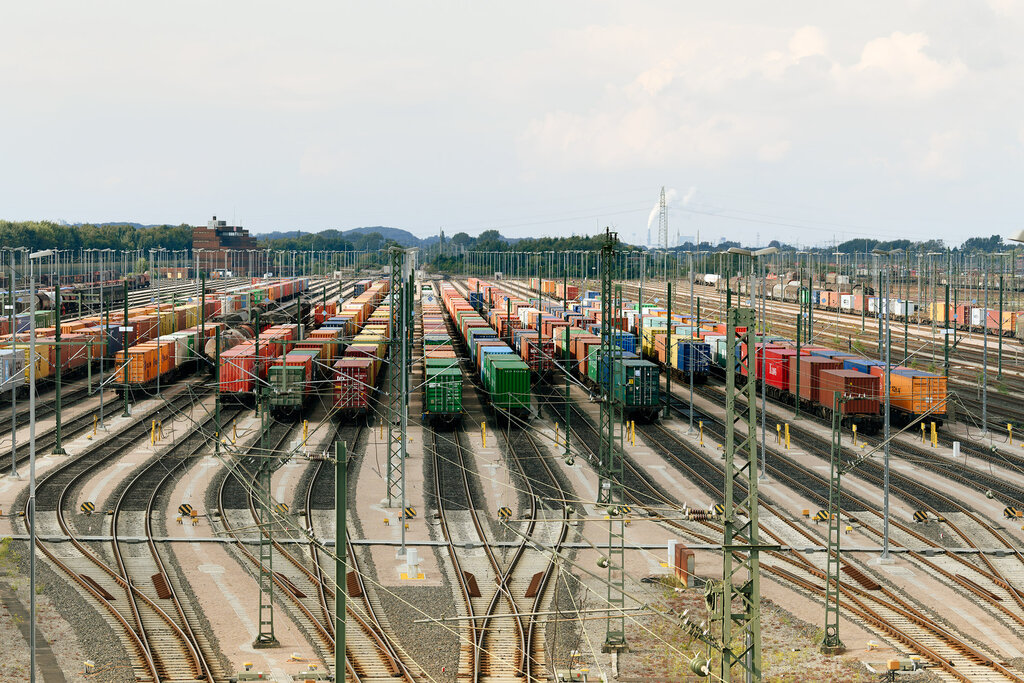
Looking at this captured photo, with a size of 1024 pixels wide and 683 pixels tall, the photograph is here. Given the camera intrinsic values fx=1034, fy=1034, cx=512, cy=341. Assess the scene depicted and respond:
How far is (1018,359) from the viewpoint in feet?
276

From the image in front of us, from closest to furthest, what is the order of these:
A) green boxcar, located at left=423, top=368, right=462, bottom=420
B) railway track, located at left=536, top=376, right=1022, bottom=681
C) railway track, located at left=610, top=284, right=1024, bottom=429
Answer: railway track, located at left=536, top=376, right=1022, bottom=681 < green boxcar, located at left=423, top=368, right=462, bottom=420 < railway track, located at left=610, top=284, right=1024, bottom=429

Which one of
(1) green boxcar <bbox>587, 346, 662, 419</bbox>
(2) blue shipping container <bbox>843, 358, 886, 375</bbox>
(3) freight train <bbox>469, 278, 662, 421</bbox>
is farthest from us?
(2) blue shipping container <bbox>843, 358, 886, 375</bbox>

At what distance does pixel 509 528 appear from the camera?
34.7m

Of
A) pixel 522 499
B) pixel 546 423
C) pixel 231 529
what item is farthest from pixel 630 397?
pixel 231 529

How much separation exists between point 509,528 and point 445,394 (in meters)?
17.8

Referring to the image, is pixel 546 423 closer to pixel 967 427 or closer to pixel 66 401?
pixel 967 427

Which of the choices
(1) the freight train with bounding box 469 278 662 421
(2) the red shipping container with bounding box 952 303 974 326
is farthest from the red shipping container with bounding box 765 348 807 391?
(2) the red shipping container with bounding box 952 303 974 326

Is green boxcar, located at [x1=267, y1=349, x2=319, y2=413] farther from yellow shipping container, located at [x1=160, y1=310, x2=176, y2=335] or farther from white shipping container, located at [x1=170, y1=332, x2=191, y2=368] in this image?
yellow shipping container, located at [x1=160, y1=310, x2=176, y2=335]

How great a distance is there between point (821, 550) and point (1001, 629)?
24.5ft

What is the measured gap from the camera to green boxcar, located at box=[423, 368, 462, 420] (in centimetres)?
5156

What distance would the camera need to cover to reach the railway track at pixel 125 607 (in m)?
23.0

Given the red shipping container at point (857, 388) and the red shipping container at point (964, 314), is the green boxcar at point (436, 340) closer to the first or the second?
the red shipping container at point (857, 388)

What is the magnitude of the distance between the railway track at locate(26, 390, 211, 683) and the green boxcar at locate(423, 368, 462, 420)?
17830 millimetres

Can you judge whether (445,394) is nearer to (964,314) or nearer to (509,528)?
(509,528)
